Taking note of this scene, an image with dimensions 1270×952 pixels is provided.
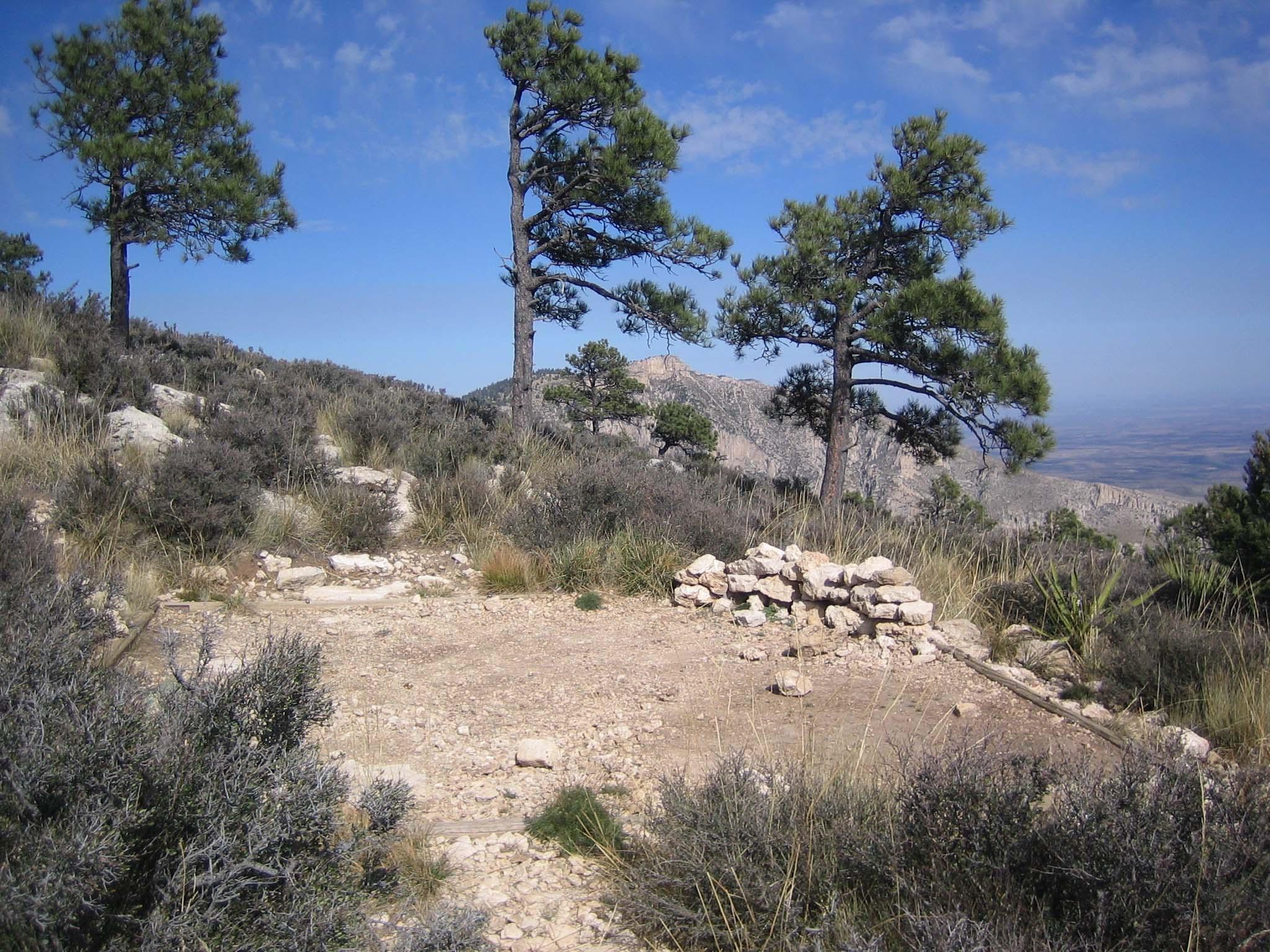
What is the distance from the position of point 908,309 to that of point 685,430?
32.5 ft

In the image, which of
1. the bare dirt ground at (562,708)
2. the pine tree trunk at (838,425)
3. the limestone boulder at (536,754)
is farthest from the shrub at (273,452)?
the pine tree trunk at (838,425)

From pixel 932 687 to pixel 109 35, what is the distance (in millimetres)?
12873

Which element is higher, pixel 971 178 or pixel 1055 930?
pixel 971 178

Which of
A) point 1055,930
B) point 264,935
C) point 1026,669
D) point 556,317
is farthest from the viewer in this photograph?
point 556,317

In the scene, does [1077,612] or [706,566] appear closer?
[1077,612]

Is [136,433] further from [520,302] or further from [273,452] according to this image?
→ [520,302]

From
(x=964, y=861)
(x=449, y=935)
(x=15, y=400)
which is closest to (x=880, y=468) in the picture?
(x=15, y=400)

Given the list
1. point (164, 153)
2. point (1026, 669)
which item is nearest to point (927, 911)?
point (1026, 669)

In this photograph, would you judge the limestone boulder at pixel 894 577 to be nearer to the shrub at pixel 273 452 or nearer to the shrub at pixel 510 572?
the shrub at pixel 510 572

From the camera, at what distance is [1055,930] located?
83.8 inches

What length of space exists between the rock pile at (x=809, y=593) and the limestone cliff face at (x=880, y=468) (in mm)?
3292

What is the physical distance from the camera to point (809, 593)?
6164mm

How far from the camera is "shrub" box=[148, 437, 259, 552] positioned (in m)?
6.61

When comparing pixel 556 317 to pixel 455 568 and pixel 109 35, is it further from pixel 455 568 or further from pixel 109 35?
pixel 109 35
